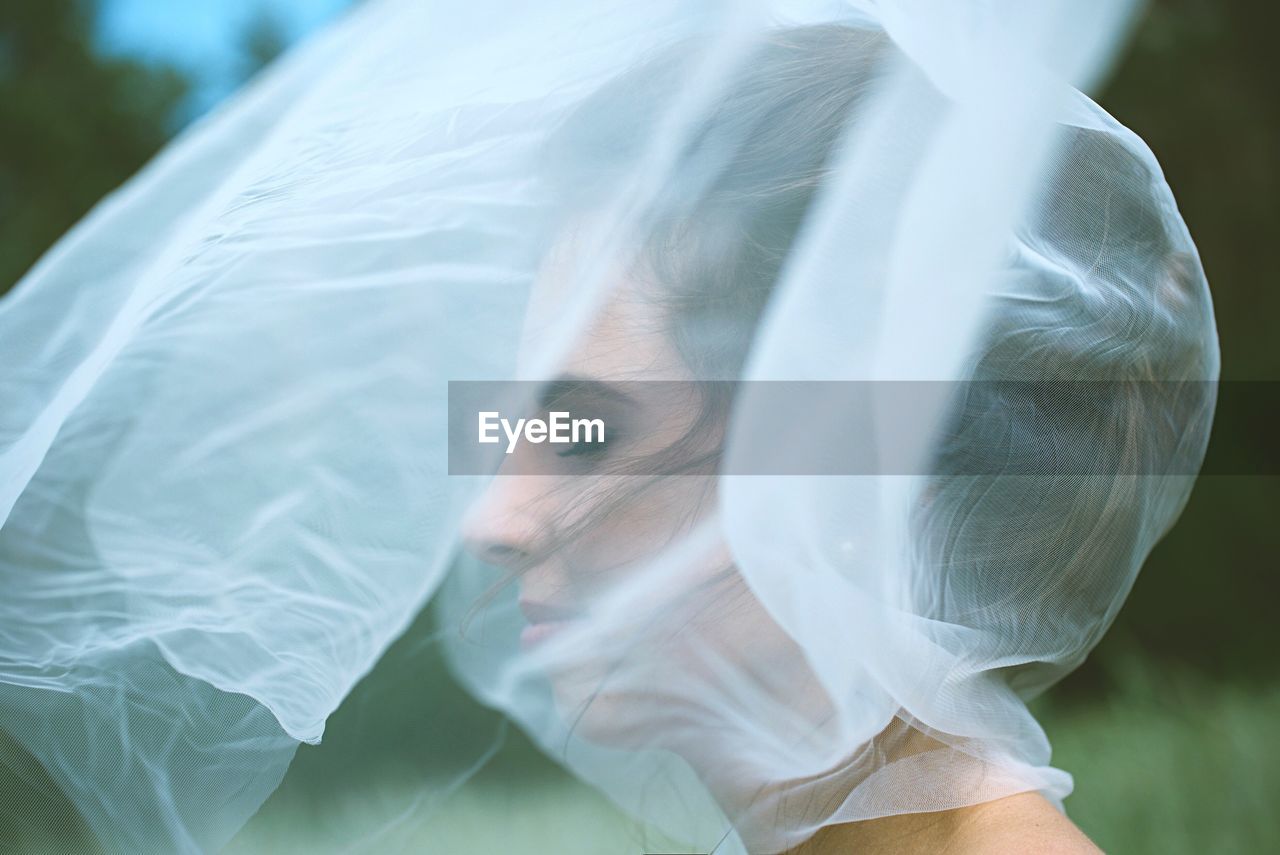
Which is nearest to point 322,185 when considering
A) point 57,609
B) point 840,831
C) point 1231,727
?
point 57,609

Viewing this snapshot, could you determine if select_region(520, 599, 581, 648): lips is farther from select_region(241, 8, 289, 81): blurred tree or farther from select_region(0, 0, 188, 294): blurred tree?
select_region(0, 0, 188, 294): blurred tree

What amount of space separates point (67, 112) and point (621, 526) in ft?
13.0

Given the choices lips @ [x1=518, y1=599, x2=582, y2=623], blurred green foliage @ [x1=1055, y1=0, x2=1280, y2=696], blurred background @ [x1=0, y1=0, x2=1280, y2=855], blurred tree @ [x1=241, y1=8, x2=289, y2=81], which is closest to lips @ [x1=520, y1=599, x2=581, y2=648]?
lips @ [x1=518, y1=599, x2=582, y2=623]

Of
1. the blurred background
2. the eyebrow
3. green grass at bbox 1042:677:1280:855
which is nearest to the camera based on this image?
Result: the eyebrow

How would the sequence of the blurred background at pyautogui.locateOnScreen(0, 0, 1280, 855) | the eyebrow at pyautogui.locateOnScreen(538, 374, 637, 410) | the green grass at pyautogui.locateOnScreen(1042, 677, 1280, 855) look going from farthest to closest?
the blurred background at pyautogui.locateOnScreen(0, 0, 1280, 855) < the green grass at pyautogui.locateOnScreen(1042, 677, 1280, 855) < the eyebrow at pyautogui.locateOnScreen(538, 374, 637, 410)

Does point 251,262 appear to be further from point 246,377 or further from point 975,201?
point 975,201

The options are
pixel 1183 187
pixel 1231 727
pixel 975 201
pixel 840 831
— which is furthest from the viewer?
pixel 1183 187

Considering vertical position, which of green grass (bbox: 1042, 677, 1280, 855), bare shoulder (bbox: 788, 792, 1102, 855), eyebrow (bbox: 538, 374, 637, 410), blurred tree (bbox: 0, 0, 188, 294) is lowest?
green grass (bbox: 1042, 677, 1280, 855)

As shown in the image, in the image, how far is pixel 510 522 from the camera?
890 mm

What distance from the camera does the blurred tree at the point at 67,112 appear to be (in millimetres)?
4059

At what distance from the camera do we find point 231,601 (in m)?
0.87

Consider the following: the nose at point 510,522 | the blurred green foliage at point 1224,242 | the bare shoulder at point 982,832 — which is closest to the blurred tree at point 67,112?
the blurred green foliage at point 1224,242

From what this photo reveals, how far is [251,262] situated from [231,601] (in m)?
0.25

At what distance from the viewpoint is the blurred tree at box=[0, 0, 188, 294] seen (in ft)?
13.3
